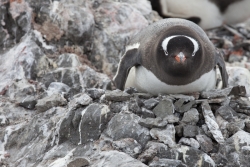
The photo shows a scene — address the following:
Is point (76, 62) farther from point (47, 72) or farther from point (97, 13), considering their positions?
point (97, 13)

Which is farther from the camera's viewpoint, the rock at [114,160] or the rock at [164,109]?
the rock at [164,109]

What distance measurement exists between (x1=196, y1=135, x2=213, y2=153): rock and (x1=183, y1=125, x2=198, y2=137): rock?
4 cm

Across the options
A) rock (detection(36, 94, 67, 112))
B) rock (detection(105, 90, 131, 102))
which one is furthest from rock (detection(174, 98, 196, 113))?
rock (detection(36, 94, 67, 112))

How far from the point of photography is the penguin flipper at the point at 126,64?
15.2 ft

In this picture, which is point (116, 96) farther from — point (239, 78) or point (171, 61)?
point (239, 78)

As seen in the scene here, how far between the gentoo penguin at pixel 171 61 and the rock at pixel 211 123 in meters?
0.42

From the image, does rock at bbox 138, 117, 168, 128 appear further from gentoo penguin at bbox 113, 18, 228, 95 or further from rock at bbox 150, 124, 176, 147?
gentoo penguin at bbox 113, 18, 228, 95

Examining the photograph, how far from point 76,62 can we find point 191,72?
1.75 metres

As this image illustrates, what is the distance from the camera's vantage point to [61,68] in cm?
542

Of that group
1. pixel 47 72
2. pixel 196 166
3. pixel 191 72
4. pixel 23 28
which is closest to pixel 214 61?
pixel 191 72

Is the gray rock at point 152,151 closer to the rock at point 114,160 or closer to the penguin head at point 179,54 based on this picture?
the rock at point 114,160

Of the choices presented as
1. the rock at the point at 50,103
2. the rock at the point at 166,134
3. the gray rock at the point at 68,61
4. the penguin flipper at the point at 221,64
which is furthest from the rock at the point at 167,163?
the gray rock at the point at 68,61

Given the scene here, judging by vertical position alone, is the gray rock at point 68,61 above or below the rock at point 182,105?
below

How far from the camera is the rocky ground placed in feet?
11.2
